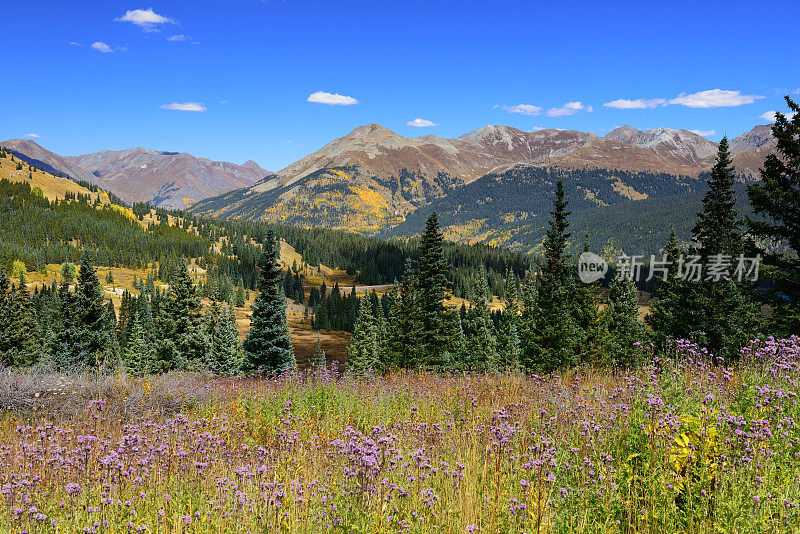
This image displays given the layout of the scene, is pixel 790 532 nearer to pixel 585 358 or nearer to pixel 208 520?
pixel 208 520

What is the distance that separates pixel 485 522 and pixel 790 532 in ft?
8.71

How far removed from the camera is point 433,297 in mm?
37062

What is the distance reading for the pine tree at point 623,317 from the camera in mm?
42344

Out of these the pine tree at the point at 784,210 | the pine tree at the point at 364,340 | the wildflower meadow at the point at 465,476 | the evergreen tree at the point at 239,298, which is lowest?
the evergreen tree at the point at 239,298

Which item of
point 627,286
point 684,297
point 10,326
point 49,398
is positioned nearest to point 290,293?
point 10,326

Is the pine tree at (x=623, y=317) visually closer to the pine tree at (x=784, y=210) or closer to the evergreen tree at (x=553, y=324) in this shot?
the evergreen tree at (x=553, y=324)

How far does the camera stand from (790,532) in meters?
3.89

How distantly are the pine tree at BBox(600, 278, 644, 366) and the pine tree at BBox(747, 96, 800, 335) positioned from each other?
19.4 m

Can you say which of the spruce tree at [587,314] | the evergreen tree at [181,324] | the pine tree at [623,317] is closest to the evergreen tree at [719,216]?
the spruce tree at [587,314]

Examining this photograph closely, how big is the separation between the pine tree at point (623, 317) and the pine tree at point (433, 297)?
52.4 ft

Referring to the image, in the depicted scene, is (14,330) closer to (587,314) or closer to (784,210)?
(587,314)

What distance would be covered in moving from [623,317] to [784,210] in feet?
89.3

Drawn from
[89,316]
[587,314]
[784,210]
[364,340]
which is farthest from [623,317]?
[89,316]

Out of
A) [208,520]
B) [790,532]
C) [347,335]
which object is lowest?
[347,335]
